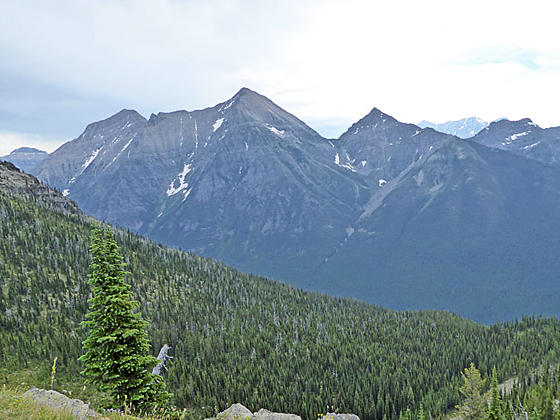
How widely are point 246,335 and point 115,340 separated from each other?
102963 millimetres

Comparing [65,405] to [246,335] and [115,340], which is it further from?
[246,335]

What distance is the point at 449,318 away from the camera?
6683 inches

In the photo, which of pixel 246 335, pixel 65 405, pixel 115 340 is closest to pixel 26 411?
pixel 65 405

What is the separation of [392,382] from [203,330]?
6114 centimetres

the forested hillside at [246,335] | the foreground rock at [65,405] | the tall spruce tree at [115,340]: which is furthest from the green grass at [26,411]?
the forested hillside at [246,335]

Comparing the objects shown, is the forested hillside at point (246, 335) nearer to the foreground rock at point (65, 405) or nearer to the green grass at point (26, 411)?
the foreground rock at point (65, 405)

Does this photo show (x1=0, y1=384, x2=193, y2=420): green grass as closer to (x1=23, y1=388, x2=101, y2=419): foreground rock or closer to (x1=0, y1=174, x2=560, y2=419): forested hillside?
(x1=23, y1=388, x2=101, y2=419): foreground rock

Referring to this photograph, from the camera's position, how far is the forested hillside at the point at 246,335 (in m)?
89.4

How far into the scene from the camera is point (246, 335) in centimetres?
12525

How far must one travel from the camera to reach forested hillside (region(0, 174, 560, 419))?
8938 centimetres

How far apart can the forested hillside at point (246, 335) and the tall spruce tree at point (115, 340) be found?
57.7m

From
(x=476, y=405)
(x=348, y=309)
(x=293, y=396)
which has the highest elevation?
(x=348, y=309)

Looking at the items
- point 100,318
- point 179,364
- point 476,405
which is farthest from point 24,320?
point 476,405

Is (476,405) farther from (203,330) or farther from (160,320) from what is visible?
(160,320)
